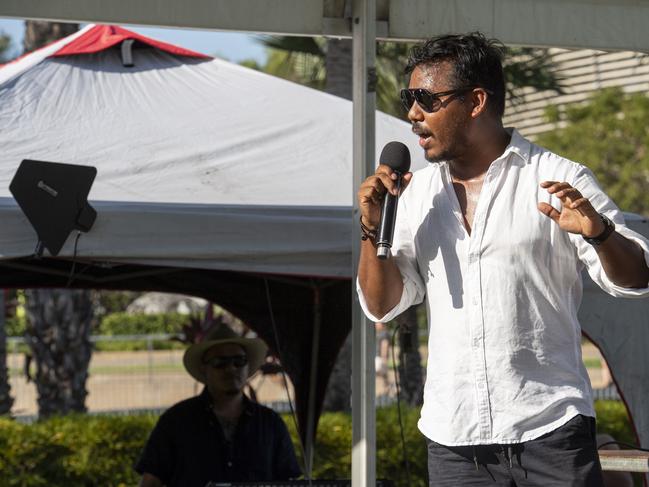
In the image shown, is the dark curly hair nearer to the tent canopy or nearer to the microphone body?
the microphone body

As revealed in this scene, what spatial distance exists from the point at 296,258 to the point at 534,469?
1.62 meters

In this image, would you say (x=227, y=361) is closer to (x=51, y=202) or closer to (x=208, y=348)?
(x=208, y=348)

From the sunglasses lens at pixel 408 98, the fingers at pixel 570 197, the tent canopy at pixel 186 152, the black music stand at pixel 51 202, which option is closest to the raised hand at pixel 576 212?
the fingers at pixel 570 197

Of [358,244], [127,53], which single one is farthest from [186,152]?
[358,244]

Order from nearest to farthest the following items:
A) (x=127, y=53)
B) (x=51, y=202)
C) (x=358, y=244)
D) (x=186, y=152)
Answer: (x=358, y=244) < (x=51, y=202) < (x=186, y=152) < (x=127, y=53)

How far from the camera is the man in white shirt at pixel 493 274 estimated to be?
252 centimetres

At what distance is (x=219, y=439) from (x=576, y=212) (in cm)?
329

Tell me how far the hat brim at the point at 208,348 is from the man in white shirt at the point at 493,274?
3.05 m

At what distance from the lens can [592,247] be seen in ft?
8.20

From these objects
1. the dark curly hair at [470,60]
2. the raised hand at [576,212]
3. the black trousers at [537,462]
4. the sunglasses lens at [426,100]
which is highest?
the dark curly hair at [470,60]

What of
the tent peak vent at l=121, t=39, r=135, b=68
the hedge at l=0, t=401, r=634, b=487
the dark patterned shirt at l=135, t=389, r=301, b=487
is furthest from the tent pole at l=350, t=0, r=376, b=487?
the hedge at l=0, t=401, r=634, b=487

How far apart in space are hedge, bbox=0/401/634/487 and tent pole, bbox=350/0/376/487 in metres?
4.14

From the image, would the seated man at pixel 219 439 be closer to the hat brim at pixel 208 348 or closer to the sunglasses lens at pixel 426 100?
the hat brim at pixel 208 348

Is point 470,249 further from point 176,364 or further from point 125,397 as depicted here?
point 176,364
